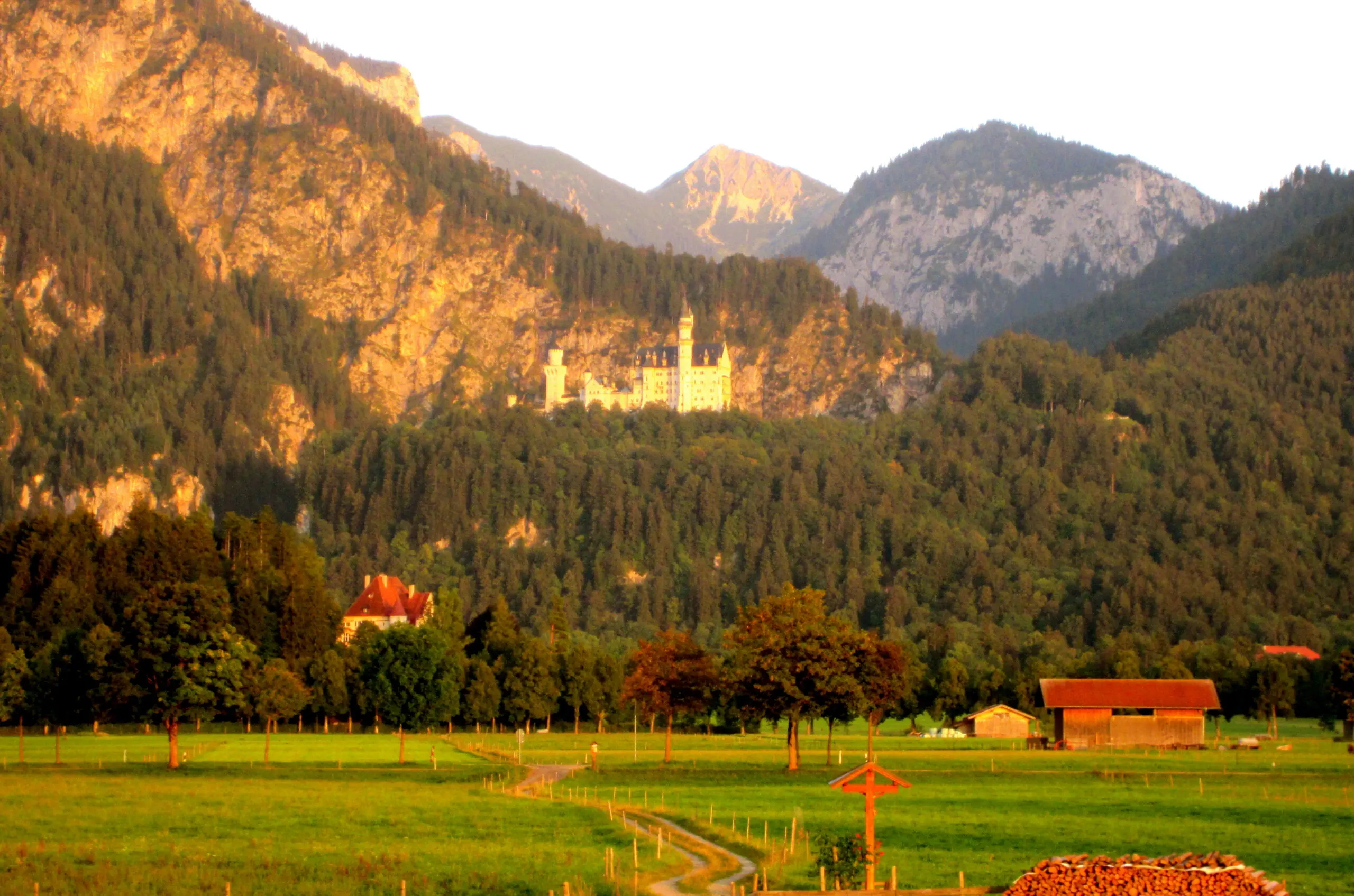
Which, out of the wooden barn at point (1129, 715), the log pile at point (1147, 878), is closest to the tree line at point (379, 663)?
the wooden barn at point (1129, 715)

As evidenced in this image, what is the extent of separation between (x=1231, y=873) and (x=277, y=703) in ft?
275

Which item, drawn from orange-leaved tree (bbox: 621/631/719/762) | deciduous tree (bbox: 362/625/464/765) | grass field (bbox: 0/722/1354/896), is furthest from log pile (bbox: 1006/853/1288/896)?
deciduous tree (bbox: 362/625/464/765)

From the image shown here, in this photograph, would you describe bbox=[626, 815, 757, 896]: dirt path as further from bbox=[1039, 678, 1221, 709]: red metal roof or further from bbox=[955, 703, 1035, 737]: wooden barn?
bbox=[955, 703, 1035, 737]: wooden barn

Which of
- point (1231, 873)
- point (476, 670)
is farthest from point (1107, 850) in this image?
point (476, 670)

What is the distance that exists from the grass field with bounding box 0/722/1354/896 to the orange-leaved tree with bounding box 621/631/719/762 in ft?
11.4

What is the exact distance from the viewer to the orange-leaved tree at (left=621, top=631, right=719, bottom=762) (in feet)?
352

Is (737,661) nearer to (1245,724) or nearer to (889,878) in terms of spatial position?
(889,878)

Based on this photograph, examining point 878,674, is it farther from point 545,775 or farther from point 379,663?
point 379,663

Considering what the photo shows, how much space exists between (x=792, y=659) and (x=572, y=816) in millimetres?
32955

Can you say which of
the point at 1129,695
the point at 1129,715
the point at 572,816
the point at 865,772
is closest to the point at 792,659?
the point at 572,816

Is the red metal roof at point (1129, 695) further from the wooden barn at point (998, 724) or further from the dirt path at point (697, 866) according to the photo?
the dirt path at point (697, 866)

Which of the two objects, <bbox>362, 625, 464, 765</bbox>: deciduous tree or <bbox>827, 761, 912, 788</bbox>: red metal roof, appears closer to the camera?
<bbox>827, 761, 912, 788</bbox>: red metal roof

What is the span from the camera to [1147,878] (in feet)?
121

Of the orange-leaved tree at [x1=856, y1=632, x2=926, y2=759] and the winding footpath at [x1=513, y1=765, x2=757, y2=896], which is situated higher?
the orange-leaved tree at [x1=856, y1=632, x2=926, y2=759]
